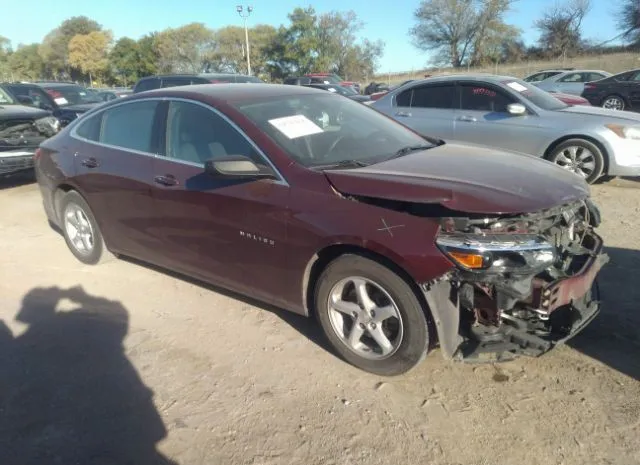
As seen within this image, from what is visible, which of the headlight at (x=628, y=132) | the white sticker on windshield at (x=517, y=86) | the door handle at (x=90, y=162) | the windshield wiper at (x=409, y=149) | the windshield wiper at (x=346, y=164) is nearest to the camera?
the windshield wiper at (x=346, y=164)

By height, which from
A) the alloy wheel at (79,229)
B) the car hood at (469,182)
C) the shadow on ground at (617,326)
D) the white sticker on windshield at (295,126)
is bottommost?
the shadow on ground at (617,326)

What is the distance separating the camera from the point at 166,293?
4.36 m

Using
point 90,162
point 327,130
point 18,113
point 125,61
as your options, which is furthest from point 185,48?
point 327,130

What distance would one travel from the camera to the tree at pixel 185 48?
64.1m

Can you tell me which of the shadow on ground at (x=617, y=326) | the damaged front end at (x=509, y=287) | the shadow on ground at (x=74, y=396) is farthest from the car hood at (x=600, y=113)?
the shadow on ground at (x=74, y=396)

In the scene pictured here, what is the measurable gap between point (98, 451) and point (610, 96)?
651 inches

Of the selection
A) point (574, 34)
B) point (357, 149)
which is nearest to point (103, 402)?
point (357, 149)

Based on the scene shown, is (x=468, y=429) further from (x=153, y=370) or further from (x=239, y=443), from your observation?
(x=153, y=370)

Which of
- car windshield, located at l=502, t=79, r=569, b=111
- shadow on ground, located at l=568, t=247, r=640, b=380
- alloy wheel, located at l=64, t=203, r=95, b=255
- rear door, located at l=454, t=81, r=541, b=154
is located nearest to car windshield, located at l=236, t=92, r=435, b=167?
shadow on ground, located at l=568, t=247, r=640, b=380

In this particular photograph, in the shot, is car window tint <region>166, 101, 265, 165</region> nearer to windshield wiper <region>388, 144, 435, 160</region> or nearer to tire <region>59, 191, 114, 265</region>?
windshield wiper <region>388, 144, 435, 160</region>

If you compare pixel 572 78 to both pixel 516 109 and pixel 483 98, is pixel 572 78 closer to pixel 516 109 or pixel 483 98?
pixel 483 98

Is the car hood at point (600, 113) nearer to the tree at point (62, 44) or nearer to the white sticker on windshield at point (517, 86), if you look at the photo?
the white sticker on windshield at point (517, 86)

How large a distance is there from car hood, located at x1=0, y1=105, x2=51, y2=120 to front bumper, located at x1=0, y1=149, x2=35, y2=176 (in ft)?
1.92

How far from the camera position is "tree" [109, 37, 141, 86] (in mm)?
69562
